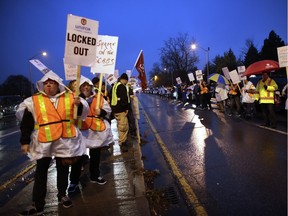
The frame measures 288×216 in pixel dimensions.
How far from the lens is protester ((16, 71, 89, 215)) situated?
12.5 ft

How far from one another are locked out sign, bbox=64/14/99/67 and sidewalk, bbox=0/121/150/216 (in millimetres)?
2005

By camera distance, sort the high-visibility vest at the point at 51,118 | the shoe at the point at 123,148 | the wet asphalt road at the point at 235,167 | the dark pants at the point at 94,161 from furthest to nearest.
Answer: the shoe at the point at 123,148 < the dark pants at the point at 94,161 < the wet asphalt road at the point at 235,167 < the high-visibility vest at the point at 51,118

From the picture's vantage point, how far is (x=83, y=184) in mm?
5137

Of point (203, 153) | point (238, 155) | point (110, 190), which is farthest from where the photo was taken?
point (203, 153)

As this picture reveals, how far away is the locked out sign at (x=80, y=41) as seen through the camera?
3.98 meters

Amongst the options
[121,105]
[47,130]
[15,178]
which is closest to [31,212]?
[47,130]

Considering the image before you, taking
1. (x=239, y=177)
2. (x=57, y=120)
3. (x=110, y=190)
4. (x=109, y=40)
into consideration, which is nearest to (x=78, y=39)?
(x=57, y=120)

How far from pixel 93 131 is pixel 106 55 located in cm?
160

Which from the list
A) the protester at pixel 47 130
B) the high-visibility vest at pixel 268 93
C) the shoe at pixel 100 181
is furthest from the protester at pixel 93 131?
the high-visibility vest at pixel 268 93

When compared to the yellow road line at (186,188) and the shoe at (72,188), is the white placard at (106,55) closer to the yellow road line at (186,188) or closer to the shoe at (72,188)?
the shoe at (72,188)

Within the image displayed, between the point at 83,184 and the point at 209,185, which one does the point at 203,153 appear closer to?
the point at 209,185

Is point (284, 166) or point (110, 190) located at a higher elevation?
point (284, 166)

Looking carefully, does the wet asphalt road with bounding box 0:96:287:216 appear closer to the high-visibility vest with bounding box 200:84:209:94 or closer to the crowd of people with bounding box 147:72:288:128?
the crowd of people with bounding box 147:72:288:128

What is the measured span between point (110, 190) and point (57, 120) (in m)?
1.58
